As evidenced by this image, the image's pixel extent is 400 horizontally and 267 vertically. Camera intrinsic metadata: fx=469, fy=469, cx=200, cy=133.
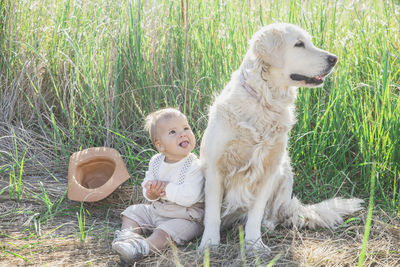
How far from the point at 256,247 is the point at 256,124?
1.95 feet

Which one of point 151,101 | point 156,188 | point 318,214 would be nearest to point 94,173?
point 151,101

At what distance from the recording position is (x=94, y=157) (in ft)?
9.63

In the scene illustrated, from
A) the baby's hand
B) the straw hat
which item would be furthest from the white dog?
the straw hat

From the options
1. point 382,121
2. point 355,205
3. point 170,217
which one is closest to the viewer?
point 170,217

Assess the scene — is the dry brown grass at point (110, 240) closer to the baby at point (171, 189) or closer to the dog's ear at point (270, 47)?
the baby at point (171, 189)

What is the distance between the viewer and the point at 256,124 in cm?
224

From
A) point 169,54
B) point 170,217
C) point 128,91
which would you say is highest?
point 169,54

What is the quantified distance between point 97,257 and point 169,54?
1.71 meters

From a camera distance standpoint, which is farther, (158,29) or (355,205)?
(158,29)

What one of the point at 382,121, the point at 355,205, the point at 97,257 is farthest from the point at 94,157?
the point at 382,121

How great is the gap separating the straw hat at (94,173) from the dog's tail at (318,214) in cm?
99

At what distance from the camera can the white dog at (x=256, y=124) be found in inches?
86.0

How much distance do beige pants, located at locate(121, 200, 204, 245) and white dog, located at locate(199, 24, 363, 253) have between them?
0.11m

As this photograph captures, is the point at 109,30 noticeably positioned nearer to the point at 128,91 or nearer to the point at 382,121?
the point at 128,91
